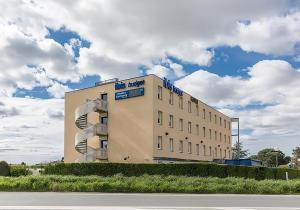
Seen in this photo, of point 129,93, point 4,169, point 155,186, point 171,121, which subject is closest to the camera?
point 155,186

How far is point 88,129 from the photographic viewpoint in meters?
45.5

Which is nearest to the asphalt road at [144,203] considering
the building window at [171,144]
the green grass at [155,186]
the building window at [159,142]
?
the green grass at [155,186]

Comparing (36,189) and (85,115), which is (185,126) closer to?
(85,115)

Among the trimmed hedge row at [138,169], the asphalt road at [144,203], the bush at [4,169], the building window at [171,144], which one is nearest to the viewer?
the asphalt road at [144,203]

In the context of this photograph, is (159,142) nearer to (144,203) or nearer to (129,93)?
(129,93)

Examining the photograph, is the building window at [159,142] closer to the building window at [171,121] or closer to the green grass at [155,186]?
the building window at [171,121]

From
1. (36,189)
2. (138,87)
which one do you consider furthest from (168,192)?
(138,87)

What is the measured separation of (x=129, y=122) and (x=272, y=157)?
81.8 meters

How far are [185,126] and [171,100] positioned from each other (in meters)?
4.90

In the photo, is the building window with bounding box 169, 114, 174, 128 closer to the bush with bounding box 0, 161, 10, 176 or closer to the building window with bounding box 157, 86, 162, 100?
the building window with bounding box 157, 86, 162, 100

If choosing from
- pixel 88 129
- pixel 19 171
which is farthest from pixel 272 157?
pixel 19 171

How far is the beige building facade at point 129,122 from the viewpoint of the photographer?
147ft

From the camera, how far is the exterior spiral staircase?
45531 millimetres

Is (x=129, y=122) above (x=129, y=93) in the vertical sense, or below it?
below
